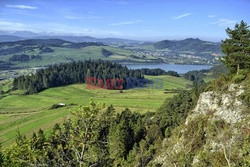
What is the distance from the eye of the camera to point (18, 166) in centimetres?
2533

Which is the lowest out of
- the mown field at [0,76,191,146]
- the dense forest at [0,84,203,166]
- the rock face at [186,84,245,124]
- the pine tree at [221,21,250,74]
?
the mown field at [0,76,191,146]

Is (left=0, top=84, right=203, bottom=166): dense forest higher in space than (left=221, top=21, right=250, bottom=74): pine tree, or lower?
lower

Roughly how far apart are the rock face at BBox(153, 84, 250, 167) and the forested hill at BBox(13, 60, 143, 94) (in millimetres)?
117861

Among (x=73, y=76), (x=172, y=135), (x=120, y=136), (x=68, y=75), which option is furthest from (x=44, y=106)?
(x=172, y=135)

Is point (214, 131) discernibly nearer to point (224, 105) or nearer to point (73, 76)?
point (224, 105)

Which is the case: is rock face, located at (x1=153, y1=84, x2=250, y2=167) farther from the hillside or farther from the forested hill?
the forested hill

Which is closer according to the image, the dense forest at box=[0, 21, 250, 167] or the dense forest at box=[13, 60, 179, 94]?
the dense forest at box=[0, 21, 250, 167]

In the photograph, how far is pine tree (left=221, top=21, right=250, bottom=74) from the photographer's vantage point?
3469cm

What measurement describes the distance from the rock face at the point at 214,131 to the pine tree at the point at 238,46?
614cm

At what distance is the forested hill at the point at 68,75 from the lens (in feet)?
464

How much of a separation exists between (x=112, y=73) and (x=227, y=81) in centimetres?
14665

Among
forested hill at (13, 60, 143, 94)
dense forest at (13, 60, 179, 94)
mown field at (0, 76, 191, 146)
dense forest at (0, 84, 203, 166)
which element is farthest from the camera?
dense forest at (13, 60, 179, 94)

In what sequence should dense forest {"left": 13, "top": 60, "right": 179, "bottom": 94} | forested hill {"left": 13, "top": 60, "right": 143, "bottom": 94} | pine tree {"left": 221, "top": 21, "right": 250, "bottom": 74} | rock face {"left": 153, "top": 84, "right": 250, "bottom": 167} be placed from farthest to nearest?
dense forest {"left": 13, "top": 60, "right": 179, "bottom": 94}
forested hill {"left": 13, "top": 60, "right": 143, "bottom": 94}
pine tree {"left": 221, "top": 21, "right": 250, "bottom": 74}
rock face {"left": 153, "top": 84, "right": 250, "bottom": 167}

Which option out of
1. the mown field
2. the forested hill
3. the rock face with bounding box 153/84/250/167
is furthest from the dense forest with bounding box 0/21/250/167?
the forested hill
